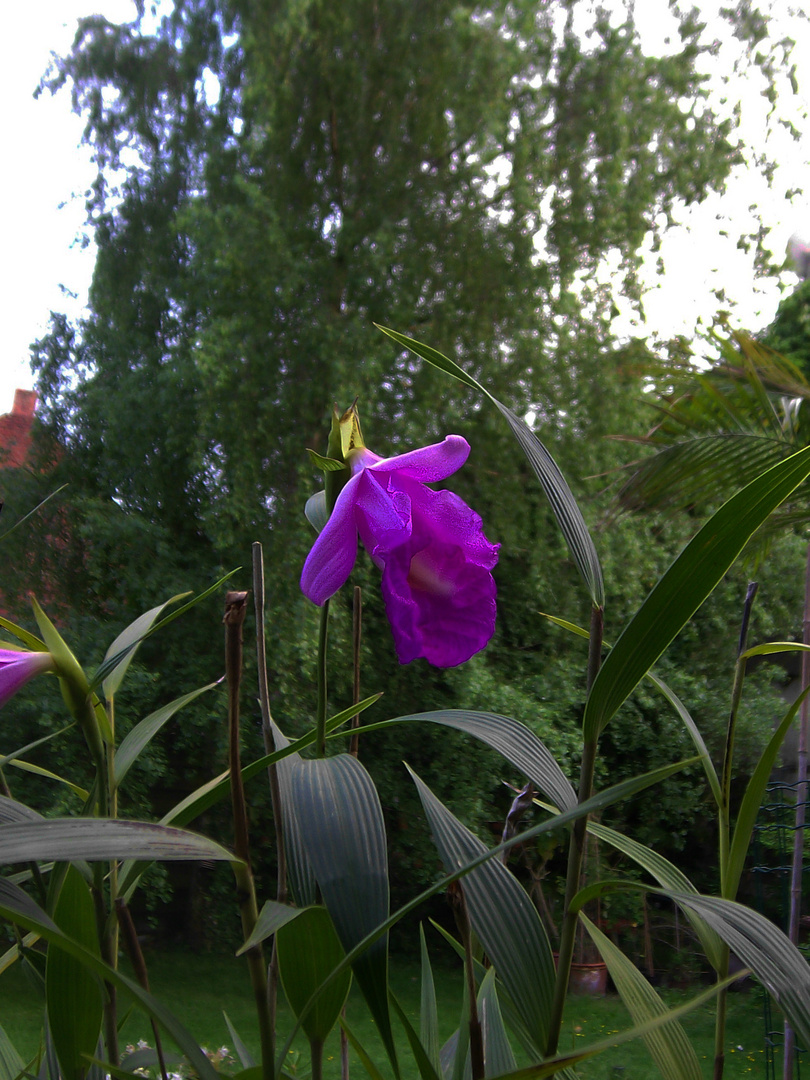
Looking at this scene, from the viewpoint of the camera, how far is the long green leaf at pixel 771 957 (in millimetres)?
235

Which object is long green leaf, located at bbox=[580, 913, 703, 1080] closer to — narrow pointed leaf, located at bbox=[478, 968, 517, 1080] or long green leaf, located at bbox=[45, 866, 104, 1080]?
narrow pointed leaf, located at bbox=[478, 968, 517, 1080]

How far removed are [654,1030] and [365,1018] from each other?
3881mm

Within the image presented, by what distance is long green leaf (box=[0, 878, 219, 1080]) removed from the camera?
8.1 inches

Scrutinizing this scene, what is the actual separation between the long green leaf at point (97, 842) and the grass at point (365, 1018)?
3113 millimetres

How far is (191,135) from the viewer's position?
13.7ft

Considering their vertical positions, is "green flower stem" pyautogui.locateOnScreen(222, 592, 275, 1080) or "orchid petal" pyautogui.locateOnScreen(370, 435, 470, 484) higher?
"orchid petal" pyautogui.locateOnScreen(370, 435, 470, 484)

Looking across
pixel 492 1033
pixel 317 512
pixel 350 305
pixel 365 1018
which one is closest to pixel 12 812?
pixel 317 512

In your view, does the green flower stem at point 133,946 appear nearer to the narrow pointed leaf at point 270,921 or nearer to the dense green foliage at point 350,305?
the narrow pointed leaf at point 270,921

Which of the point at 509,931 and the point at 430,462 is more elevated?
the point at 430,462

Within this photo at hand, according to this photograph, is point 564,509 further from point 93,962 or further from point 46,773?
point 46,773

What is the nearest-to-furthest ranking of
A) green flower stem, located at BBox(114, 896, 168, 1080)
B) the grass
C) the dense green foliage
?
green flower stem, located at BBox(114, 896, 168, 1080) < the grass < the dense green foliage

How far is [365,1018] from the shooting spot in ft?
12.0

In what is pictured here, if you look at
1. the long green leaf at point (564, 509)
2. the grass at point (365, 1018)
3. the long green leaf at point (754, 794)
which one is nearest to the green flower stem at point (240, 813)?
the long green leaf at point (564, 509)

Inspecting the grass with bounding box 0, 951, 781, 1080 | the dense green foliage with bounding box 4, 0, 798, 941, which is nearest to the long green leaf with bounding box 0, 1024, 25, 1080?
the grass with bounding box 0, 951, 781, 1080
